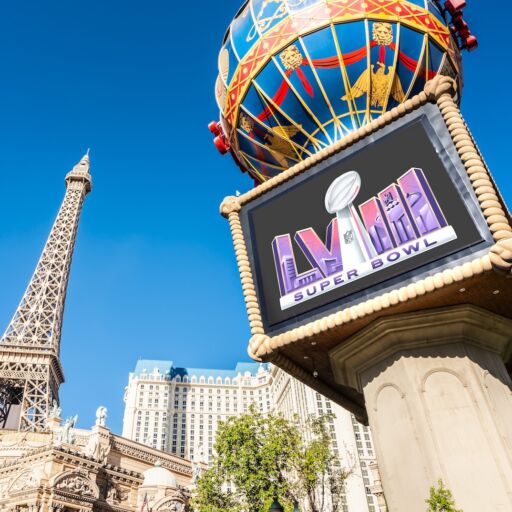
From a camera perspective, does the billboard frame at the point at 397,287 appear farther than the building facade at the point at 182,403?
No

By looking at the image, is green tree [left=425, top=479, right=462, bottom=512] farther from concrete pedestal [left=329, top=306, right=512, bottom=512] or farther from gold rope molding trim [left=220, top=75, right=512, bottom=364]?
gold rope molding trim [left=220, top=75, right=512, bottom=364]

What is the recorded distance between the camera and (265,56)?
16359 mm

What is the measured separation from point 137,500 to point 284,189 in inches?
1142

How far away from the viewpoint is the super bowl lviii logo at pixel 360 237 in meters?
12.2

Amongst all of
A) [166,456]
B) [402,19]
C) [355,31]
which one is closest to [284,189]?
[355,31]

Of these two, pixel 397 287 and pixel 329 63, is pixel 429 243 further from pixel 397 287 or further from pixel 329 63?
pixel 329 63

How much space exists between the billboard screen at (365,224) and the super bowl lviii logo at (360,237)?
0.03 m

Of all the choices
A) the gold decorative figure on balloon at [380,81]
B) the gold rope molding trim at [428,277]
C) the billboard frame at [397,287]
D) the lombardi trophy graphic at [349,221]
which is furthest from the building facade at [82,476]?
the gold decorative figure on balloon at [380,81]

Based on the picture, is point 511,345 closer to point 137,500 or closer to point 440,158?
point 440,158

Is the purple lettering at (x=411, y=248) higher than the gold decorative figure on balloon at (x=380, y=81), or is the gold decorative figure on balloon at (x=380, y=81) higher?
the gold decorative figure on balloon at (x=380, y=81)

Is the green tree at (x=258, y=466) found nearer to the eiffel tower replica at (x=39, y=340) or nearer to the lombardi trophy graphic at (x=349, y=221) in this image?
the lombardi trophy graphic at (x=349, y=221)

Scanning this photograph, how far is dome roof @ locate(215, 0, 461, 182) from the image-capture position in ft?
50.4

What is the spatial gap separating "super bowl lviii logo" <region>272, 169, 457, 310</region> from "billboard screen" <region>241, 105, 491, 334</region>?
0.10 ft

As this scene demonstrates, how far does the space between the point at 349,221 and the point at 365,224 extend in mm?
577
